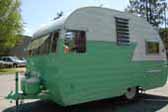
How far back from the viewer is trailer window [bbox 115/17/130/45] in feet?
31.2

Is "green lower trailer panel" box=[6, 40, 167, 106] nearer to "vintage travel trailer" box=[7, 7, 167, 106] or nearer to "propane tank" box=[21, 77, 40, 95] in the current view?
→ "vintage travel trailer" box=[7, 7, 167, 106]

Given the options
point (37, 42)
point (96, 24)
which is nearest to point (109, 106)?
point (96, 24)

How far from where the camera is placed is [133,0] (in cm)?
4497

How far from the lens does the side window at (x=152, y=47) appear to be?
10.7 m

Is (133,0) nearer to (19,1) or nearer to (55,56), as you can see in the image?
(19,1)

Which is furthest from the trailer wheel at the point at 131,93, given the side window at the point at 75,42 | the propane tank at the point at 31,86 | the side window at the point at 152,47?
the propane tank at the point at 31,86

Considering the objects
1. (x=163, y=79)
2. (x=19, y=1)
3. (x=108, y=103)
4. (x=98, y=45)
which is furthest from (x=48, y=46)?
(x=19, y=1)

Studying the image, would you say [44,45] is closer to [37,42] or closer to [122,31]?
[37,42]

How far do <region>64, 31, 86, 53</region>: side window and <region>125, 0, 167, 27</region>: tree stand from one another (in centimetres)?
3583

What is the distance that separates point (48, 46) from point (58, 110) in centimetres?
219

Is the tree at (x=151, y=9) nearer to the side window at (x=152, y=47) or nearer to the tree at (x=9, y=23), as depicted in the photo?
the tree at (x=9, y=23)

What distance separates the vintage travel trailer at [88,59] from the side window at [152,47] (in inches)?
3.1

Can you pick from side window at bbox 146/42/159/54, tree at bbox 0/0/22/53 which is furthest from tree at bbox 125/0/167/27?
side window at bbox 146/42/159/54

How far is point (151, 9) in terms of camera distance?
144 ft
